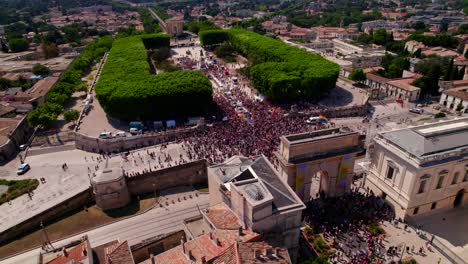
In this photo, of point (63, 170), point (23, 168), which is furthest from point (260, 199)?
point (23, 168)

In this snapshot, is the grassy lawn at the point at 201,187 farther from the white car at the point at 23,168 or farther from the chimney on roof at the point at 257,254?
the white car at the point at 23,168

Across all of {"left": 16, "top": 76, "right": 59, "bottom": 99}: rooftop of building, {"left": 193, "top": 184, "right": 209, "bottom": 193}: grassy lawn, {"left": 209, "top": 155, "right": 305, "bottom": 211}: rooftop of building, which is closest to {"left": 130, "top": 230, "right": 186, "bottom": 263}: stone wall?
{"left": 209, "top": 155, "right": 305, "bottom": 211}: rooftop of building

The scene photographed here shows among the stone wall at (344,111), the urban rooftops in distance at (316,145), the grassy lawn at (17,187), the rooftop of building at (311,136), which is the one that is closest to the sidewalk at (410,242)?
the urban rooftops in distance at (316,145)

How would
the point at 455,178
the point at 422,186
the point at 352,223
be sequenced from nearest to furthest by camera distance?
the point at 352,223 < the point at 422,186 < the point at 455,178

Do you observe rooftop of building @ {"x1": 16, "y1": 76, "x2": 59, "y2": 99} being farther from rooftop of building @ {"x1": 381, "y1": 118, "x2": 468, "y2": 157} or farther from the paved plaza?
rooftop of building @ {"x1": 381, "y1": 118, "x2": 468, "y2": 157}

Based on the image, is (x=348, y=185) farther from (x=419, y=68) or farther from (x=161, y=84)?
(x=419, y=68)

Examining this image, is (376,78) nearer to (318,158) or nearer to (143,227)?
(318,158)
